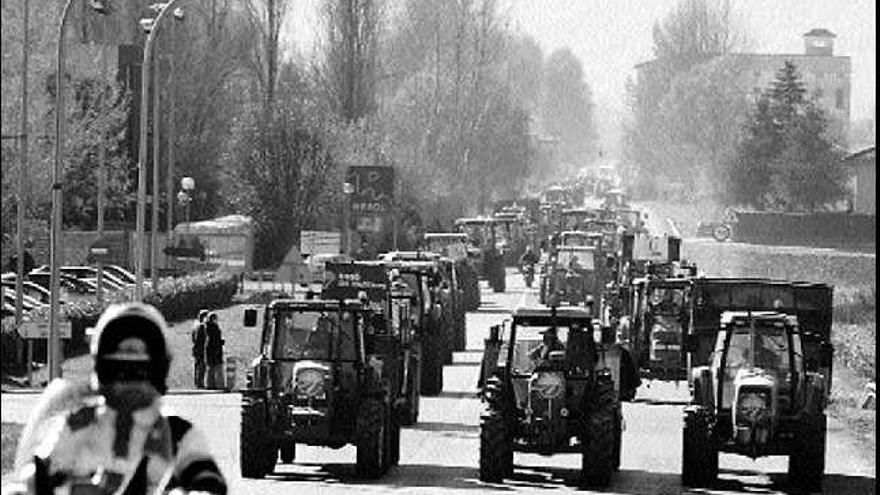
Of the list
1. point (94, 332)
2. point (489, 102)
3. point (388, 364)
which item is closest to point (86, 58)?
point (388, 364)

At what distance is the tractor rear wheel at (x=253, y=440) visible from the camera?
25.8m

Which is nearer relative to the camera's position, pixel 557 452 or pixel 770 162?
pixel 557 452

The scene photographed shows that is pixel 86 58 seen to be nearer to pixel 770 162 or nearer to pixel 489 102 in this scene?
pixel 770 162

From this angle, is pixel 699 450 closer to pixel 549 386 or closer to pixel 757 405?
pixel 757 405

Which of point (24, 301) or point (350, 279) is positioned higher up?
point (350, 279)

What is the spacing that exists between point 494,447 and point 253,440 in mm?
2526

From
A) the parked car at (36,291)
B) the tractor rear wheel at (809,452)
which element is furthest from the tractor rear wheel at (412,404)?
the parked car at (36,291)

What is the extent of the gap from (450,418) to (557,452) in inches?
386

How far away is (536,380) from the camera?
26312 millimetres

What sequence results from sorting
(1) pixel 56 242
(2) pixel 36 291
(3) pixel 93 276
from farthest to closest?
(3) pixel 93 276 < (2) pixel 36 291 < (1) pixel 56 242

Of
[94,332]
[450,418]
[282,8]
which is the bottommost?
[450,418]

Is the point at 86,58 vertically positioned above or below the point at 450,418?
above

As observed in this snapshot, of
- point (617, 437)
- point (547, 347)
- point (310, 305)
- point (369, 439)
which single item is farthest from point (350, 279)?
point (369, 439)

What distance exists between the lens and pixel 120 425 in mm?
7547
